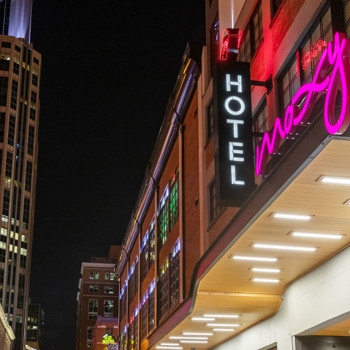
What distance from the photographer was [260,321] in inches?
851

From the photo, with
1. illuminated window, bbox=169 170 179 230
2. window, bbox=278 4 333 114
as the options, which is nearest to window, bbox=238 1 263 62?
window, bbox=278 4 333 114

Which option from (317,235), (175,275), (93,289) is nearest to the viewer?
(317,235)

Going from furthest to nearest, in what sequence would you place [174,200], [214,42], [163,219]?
[163,219] < [174,200] < [214,42]

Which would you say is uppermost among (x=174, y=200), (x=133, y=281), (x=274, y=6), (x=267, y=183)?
(x=274, y=6)

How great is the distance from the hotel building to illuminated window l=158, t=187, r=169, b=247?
544cm

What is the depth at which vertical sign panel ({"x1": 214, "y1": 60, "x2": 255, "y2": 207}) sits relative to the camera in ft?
56.0

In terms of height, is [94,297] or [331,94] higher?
[94,297]

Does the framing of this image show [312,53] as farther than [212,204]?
No

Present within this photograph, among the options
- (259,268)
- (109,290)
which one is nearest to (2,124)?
(109,290)

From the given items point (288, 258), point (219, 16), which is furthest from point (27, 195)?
point (288, 258)

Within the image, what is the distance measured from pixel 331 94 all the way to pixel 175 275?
25055 mm

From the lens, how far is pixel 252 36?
74.5 ft

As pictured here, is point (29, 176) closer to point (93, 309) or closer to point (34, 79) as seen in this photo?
point (34, 79)

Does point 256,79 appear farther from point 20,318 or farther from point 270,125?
point 20,318
